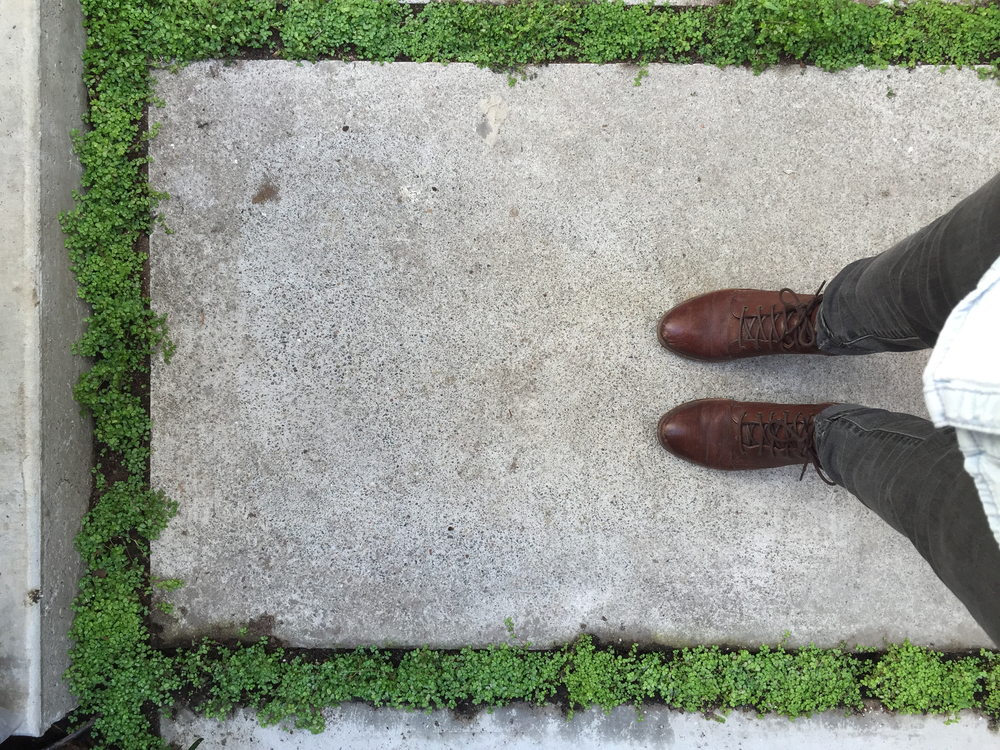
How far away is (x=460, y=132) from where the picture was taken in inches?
106

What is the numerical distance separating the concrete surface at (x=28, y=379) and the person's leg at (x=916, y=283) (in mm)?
2919

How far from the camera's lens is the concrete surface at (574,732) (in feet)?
8.59

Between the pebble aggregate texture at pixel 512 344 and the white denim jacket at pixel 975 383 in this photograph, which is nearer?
the white denim jacket at pixel 975 383

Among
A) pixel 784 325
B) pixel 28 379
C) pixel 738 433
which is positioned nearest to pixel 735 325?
pixel 784 325

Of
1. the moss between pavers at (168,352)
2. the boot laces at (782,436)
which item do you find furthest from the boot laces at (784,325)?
the moss between pavers at (168,352)

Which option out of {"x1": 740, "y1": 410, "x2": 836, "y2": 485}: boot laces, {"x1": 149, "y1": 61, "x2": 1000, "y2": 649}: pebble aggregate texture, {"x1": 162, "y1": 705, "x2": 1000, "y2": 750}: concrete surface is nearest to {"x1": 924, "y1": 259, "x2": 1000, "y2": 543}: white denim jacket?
{"x1": 740, "y1": 410, "x2": 836, "y2": 485}: boot laces

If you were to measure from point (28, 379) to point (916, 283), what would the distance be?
9.85 ft

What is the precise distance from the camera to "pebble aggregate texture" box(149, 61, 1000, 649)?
8.73 ft

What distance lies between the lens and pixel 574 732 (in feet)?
8.63

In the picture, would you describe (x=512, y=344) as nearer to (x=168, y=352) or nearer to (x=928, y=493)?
(x=168, y=352)

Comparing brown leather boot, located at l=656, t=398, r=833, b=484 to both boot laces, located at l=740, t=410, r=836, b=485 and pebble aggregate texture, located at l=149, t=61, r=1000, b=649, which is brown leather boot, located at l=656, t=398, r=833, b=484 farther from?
pebble aggregate texture, located at l=149, t=61, r=1000, b=649

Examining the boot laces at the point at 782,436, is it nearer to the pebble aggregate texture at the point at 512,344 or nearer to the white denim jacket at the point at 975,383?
the pebble aggregate texture at the point at 512,344

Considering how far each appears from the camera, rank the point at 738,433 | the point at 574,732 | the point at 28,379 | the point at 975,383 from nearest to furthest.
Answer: the point at 975,383
the point at 28,379
the point at 738,433
the point at 574,732

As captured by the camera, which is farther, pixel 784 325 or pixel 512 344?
pixel 512 344
